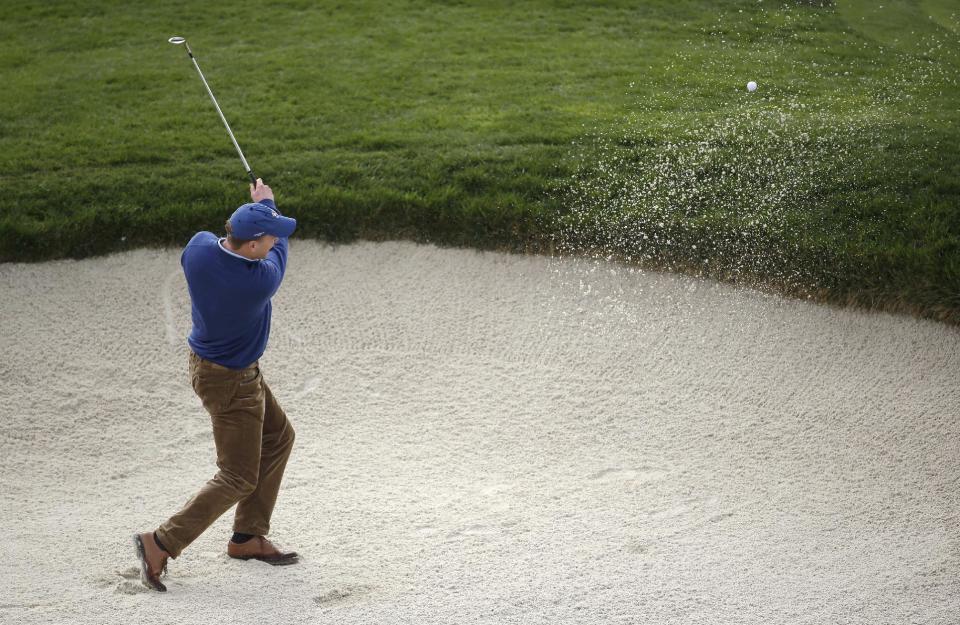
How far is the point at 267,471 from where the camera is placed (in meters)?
5.32

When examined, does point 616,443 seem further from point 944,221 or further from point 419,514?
point 944,221

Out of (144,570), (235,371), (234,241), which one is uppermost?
(234,241)

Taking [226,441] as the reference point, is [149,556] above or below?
below

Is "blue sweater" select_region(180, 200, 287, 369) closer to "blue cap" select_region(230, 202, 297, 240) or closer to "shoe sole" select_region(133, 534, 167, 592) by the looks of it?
"blue cap" select_region(230, 202, 297, 240)

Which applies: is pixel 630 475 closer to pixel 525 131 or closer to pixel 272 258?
pixel 272 258

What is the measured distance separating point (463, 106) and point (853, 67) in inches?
183

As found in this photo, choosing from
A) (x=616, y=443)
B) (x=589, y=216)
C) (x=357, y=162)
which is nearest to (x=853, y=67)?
(x=589, y=216)

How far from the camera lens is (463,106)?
37.4 feet

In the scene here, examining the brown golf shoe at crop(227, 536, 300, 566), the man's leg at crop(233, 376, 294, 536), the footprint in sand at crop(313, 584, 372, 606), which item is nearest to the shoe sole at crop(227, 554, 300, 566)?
the brown golf shoe at crop(227, 536, 300, 566)

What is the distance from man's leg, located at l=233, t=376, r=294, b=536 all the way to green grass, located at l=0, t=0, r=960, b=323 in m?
3.75

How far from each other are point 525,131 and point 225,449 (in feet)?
20.7

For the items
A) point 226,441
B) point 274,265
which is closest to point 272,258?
point 274,265

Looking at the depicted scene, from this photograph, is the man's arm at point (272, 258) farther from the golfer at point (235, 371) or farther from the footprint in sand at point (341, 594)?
the footprint in sand at point (341, 594)

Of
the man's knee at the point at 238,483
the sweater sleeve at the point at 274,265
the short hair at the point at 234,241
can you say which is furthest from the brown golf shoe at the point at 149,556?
the short hair at the point at 234,241
